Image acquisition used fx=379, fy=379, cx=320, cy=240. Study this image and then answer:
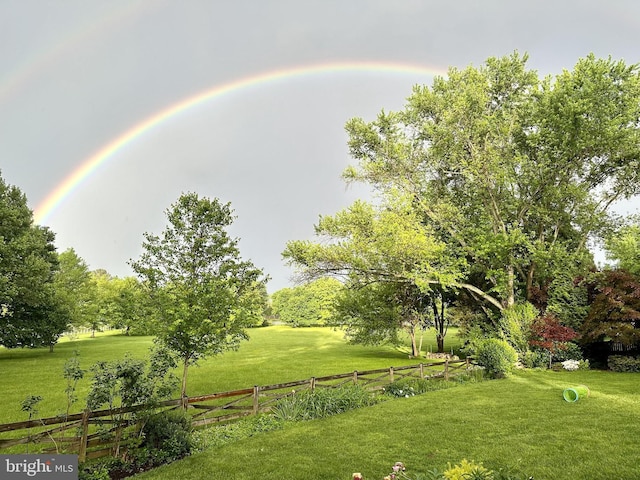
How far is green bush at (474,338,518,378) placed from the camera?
1948cm

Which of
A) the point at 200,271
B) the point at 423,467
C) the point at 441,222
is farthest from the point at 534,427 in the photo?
the point at 441,222

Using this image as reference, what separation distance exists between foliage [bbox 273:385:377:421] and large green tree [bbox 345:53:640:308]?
1437 centimetres

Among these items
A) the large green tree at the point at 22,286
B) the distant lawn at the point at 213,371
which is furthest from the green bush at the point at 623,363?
the large green tree at the point at 22,286

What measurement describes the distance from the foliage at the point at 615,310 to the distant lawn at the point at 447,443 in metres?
7.89

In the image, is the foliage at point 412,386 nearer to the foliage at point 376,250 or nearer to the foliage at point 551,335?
the foliage at point 376,250

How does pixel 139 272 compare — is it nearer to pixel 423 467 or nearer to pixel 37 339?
pixel 423 467

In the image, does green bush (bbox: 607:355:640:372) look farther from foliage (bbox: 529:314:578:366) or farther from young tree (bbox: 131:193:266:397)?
young tree (bbox: 131:193:266:397)

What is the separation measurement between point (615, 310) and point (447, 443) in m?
17.6

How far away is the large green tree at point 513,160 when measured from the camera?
22312 mm

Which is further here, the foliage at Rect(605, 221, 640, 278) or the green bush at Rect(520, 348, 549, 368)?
the green bush at Rect(520, 348, 549, 368)

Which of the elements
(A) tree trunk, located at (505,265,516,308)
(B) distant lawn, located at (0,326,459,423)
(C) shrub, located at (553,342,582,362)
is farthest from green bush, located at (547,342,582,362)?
(B) distant lawn, located at (0,326,459,423)

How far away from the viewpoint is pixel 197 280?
13.2 meters

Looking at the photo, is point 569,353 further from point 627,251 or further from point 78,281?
point 78,281

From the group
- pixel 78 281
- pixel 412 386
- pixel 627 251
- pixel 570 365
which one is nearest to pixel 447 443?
pixel 412 386
